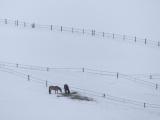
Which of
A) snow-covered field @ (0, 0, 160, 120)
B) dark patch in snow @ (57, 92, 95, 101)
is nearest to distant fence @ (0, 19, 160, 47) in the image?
snow-covered field @ (0, 0, 160, 120)

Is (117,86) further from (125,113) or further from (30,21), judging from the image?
(30,21)

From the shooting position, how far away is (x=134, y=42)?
152ft

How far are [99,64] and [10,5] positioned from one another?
2081 centimetres

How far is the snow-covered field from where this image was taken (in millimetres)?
31647

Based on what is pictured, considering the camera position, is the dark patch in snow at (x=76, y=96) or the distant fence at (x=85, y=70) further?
the distant fence at (x=85, y=70)

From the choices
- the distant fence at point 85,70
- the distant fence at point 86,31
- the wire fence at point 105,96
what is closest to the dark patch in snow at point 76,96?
the wire fence at point 105,96

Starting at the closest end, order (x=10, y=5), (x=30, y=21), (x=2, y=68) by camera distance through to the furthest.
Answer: (x=2, y=68)
(x=30, y=21)
(x=10, y=5)

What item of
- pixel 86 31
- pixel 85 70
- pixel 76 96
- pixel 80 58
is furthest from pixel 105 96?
pixel 86 31

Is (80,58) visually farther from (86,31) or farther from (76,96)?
(76,96)

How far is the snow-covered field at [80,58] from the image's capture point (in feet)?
104

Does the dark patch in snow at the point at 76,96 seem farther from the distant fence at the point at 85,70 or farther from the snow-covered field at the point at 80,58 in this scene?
the distant fence at the point at 85,70

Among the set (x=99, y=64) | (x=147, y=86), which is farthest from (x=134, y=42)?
(x=147, y=86)

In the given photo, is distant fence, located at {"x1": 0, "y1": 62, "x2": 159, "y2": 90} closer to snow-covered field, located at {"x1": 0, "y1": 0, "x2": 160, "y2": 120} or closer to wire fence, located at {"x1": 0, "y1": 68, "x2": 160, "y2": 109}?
snow-covered field, located at {"x1": 0, "y1": 0, "x2": 160, "y2": 120}

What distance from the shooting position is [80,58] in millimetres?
41844
